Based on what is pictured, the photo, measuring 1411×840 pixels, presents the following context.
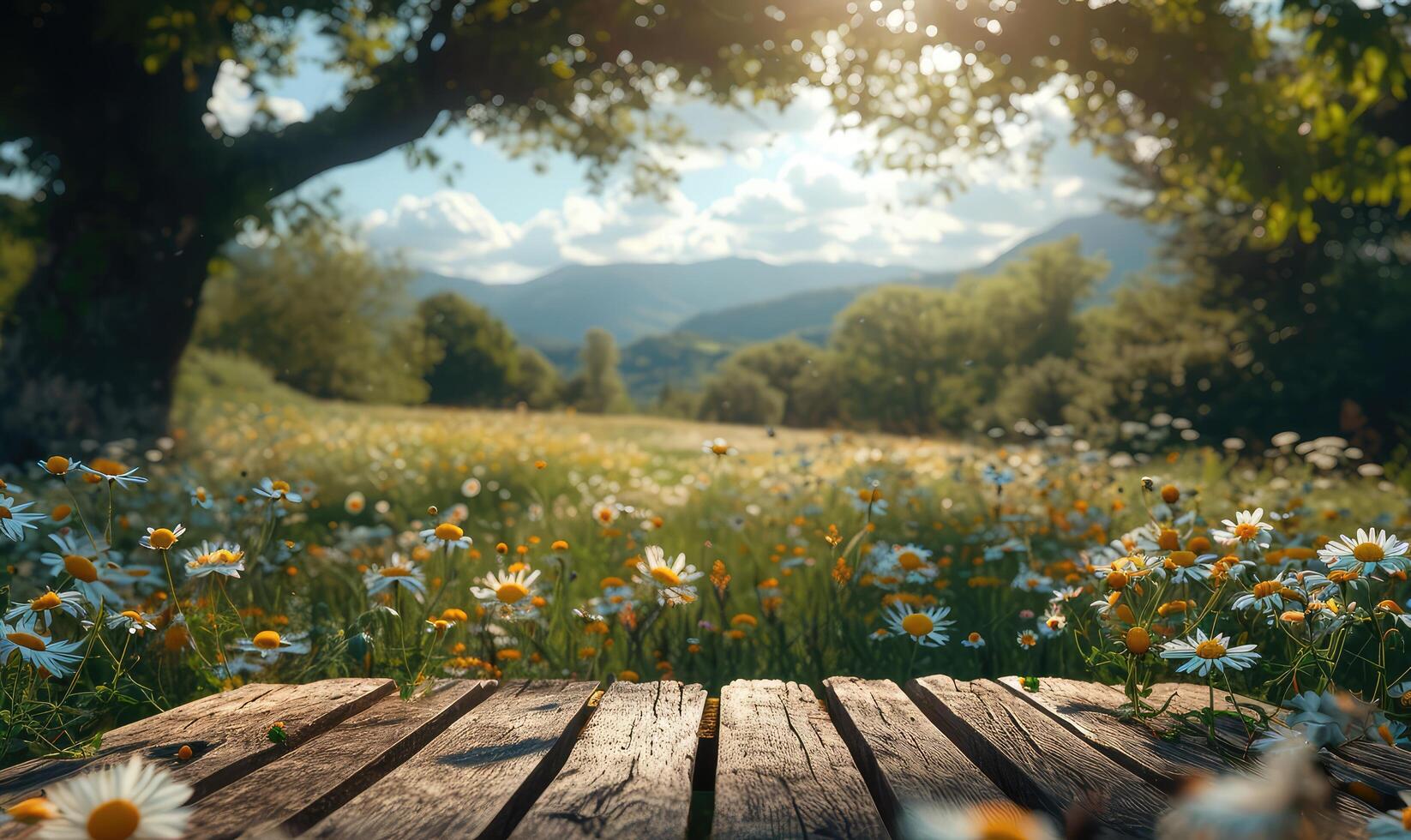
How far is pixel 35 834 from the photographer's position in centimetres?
125

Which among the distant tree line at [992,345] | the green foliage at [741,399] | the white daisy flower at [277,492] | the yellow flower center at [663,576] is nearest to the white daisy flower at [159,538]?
the white daisy flower at [277,492]

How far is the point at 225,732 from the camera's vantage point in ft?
6.97

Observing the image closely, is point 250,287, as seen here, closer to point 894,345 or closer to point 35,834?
point 894,345

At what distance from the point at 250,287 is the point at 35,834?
41057 millimetres

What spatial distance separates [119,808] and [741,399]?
63.3 m

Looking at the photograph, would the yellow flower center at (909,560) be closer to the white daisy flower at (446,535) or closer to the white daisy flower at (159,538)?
the white daisy flower at (446,535)

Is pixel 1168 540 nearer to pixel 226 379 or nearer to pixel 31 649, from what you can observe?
pixel 31 649

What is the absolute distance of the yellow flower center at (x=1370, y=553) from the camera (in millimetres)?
2195

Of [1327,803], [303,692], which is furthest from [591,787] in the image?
[1327,803]

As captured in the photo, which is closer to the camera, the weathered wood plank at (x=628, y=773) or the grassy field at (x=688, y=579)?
the weathered wood plank at (x=628, y=773)

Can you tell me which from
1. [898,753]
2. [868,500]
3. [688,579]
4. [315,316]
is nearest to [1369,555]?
[898,753]

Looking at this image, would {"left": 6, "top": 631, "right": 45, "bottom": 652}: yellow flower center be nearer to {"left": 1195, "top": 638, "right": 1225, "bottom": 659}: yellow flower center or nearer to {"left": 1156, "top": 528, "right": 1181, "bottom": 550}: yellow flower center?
{"left": 1195, "top": 638, "right": 1225, "bottom": 659}: yellow flower center

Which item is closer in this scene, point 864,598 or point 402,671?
point 402,671

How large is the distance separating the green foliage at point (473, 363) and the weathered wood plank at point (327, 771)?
56.1 metres
